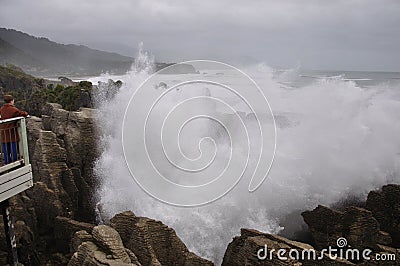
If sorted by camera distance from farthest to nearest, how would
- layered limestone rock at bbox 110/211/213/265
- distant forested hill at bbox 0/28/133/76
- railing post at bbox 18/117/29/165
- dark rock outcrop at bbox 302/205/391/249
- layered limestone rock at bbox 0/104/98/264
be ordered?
distant forested hill at bbox 0/28/133/76 → layered limestone rock at bbox 0/104/98/264 → dark rock outcrop at bbox 302/205/391/249 → layered limestone rock at bbox 110/211/213/265 → railing post at bbox 18/117/29/165

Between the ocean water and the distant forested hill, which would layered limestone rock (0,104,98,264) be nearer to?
the ocean water

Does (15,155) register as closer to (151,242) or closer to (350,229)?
(151,242)

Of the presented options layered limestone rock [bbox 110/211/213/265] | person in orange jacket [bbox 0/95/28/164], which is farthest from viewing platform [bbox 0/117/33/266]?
layered limestone rock [bbox 110/211/213/265]

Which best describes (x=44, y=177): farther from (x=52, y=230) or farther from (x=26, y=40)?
(x=26, y=40)

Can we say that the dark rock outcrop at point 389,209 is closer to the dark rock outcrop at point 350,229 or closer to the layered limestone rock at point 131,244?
the dark rock outcrop at point 350,229

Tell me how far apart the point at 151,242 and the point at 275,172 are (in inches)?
406

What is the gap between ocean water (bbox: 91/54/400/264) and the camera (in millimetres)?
13398

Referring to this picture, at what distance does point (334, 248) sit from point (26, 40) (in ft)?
451

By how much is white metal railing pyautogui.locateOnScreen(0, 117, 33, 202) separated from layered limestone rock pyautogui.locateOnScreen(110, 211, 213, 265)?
118 inches

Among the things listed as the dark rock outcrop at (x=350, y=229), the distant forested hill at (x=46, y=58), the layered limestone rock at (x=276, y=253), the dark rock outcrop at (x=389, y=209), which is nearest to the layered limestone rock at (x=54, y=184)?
the layered limestone rock at (x=276, y=253)

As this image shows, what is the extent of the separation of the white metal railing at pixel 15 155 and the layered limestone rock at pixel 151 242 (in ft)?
9.84

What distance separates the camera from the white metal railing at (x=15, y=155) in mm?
6066

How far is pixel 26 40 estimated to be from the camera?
130 metres

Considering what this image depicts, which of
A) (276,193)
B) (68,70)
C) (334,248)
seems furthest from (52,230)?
(68,70)
